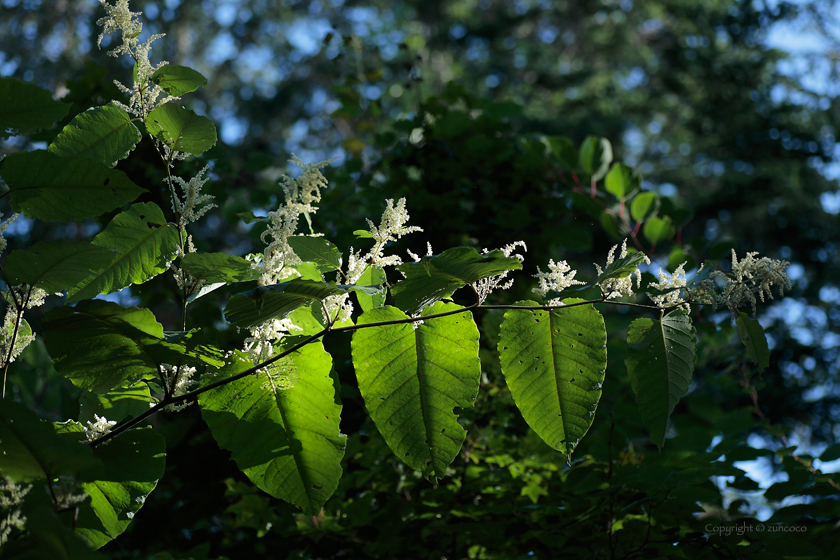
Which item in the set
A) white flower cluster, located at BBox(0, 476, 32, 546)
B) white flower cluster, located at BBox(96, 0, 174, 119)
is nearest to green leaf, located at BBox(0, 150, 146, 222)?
white flower cluster, located at BBox(96, 0, 174, 119)

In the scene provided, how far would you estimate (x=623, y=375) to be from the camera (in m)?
2.20

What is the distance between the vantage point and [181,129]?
99cm

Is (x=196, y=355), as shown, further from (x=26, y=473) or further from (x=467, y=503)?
(x=467, y=503)

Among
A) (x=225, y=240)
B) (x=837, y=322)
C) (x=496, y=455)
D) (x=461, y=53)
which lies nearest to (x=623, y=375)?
(x=496, y=455)

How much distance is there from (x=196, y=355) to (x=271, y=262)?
18cm

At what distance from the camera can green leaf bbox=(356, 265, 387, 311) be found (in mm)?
994

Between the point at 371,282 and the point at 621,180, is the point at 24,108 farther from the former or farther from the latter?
the point at 621,180

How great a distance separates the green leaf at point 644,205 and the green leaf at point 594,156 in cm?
23

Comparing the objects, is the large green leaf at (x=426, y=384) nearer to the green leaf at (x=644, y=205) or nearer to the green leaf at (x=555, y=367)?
the green leaf at (x=555, y=367)

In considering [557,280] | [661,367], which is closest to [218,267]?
[557,280]

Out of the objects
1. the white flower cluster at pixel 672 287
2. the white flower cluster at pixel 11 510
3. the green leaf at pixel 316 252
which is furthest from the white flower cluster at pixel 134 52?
the white flower cluster at pixel 672 287

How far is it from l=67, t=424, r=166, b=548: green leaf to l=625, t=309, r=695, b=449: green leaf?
2.56 feet

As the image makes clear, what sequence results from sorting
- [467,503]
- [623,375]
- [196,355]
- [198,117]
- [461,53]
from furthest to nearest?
[461,53] < [623,375] < [467,503] < [198,117] < [196,355]

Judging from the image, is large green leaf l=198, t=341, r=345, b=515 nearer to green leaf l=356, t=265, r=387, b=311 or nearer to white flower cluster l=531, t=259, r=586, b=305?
green leaf l=356, t=265, r=387, b=311
